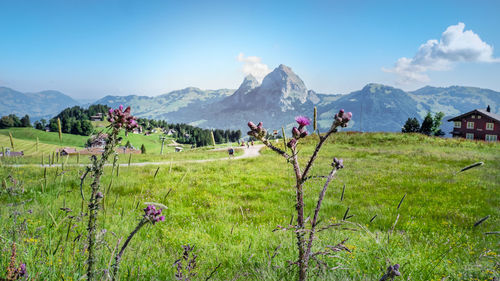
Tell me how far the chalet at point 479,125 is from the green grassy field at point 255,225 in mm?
71587

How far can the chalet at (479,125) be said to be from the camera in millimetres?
67750

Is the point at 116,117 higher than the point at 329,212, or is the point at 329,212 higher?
the point at 116,117

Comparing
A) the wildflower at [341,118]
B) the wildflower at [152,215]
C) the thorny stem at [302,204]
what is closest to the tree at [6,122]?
the wildflower at [152,215]

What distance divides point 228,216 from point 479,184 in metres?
13.8

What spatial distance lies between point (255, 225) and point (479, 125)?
92.2 meters

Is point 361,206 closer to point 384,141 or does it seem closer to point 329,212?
point 329,212

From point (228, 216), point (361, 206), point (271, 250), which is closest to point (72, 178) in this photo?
point (228, 216)

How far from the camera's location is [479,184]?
13.0 metres

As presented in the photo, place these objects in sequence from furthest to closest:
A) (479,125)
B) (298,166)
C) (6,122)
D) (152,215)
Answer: (6,122)
(479,125)
(152,215)
(298,166)

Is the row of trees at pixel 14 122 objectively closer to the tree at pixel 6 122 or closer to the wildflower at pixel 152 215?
the tree at pixel 6 122

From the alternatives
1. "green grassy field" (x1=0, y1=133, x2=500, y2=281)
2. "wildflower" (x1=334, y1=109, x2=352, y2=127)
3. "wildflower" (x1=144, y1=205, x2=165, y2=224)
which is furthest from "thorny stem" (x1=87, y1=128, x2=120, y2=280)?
"wildflower" (x1=334, y1=109, x2=352, y2=127)

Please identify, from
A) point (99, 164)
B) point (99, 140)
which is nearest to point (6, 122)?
point (99, 140)

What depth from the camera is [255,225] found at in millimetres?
7250

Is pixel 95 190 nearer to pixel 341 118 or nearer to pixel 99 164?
pixel 99 164
